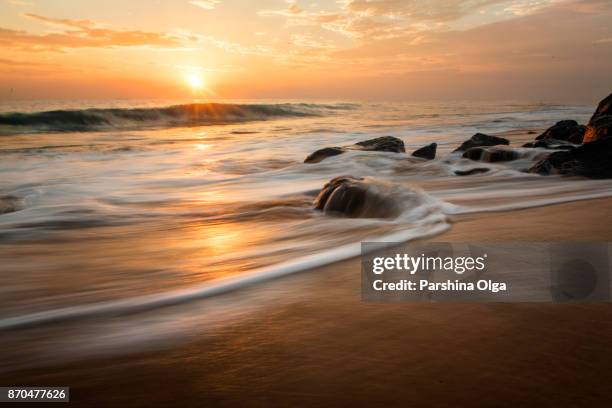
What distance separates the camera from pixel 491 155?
8.55m

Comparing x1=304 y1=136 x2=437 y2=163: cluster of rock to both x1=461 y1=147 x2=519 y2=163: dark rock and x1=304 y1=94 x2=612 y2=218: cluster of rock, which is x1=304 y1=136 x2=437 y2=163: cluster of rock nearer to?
x1=304 y1=94 x2=612 y2=218: cluster of rock

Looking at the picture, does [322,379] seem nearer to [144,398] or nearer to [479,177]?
[144,398]

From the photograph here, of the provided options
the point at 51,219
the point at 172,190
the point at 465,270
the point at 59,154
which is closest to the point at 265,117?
the point at 59,154

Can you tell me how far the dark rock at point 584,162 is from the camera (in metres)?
5.91

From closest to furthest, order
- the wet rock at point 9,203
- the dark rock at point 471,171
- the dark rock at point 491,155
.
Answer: the wet rock at point 9,203 → the dark rock at point 471,171 → the dark rock at point 491,155

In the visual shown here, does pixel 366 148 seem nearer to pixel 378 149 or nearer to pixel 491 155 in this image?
pixel 378 149

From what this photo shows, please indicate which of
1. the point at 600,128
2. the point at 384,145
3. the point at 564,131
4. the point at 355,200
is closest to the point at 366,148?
the point at 384,145

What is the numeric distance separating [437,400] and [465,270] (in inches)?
52.8

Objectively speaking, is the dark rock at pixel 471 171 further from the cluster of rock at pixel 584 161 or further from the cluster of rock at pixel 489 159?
the cluster of rock at pixel 584 161

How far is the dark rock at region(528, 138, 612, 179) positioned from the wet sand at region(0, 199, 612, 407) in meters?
4.70

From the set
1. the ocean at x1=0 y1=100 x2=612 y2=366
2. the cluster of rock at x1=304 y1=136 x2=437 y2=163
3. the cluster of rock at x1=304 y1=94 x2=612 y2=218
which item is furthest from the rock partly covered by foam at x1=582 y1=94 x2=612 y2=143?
the cluster of rock at x1=304 y1=136 x2=437 y2=163

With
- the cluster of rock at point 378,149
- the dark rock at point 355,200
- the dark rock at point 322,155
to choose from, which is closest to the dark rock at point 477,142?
the cluster of rock at point 378,149

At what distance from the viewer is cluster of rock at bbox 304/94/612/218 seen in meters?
4.27

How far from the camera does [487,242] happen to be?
3.08 meters
